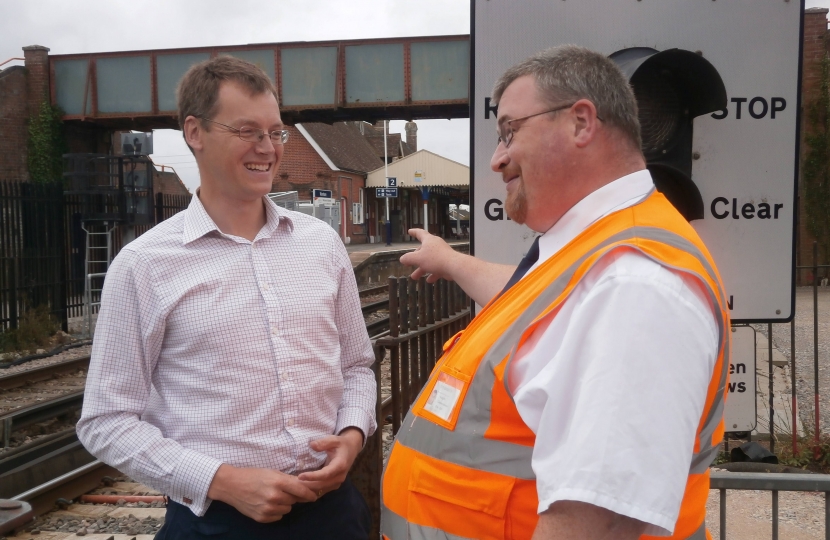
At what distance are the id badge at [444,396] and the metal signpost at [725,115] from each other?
50.8 inches

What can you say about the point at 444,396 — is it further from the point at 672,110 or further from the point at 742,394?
the point at 742,394

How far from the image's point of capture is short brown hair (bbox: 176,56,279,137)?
2312 millimetres

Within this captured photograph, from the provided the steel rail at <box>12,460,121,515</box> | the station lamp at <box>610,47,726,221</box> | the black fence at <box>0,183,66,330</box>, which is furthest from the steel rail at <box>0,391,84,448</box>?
the station lamp at <box>610,47,726,221</box>

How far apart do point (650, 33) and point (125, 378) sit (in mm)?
2219

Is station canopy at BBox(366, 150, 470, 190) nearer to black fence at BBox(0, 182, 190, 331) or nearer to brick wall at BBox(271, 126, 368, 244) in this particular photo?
brick wall at BBox(271, 126, 368, 244)

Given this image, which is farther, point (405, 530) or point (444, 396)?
point (405, 530)

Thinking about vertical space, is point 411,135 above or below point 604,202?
above

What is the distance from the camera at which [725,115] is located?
9.41 ft

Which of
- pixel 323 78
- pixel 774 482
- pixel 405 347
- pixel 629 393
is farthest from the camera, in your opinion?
pixel 323 78

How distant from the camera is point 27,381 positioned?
31.5 feet

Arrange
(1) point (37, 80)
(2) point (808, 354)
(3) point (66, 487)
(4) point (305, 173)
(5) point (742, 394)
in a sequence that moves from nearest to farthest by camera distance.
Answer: (5) point (742, 394), (3) point (66, 487), (2) point (808, 354), (1) point (37, 80), (4) point (305, 173)

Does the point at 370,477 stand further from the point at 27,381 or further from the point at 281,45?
the point at 281,45

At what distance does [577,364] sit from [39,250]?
15.0m

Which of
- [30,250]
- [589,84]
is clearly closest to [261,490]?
[589,84]
